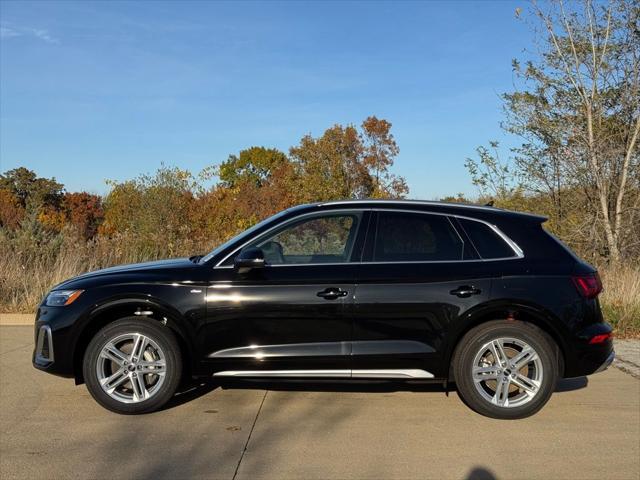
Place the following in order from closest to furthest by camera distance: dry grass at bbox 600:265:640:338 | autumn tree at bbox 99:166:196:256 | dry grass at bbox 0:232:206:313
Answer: dry grass at bbox 600:265:640:338 → dry grass at bbox 0:232:206:313 → autumn tree at bbox 99:166:196:256

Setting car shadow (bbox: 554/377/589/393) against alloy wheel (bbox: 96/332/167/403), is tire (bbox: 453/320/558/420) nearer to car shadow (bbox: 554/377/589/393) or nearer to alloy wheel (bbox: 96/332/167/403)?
car shadow (bbox: 554/377/589/393)

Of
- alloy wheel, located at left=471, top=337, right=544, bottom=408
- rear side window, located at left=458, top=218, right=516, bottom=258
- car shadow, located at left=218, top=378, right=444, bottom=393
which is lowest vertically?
car shadow, located at left=218, top=378, right=444, bottom=393

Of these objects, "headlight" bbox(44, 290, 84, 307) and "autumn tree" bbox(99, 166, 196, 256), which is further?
"autumn tree" bbox(99, 166, 196, 256)

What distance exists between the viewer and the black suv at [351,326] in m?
5.03

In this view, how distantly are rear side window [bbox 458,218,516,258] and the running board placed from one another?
1119mm

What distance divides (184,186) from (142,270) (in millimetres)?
14262

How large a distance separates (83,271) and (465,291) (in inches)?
326

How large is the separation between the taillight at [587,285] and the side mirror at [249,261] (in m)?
2.54

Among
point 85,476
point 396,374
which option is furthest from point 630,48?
point 85,476

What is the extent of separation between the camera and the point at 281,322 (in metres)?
5.05

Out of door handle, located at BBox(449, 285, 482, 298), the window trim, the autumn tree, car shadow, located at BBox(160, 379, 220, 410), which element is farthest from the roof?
the autumn tree

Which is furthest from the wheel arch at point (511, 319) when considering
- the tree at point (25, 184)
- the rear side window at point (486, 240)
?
the tree at point (25, 184)

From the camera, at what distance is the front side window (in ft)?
17.4

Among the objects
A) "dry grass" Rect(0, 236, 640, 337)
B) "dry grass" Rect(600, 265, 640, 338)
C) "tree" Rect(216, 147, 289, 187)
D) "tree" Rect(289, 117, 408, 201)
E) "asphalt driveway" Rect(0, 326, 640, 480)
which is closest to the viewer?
"asphalt driveway" Rect(0, 326, 640, 480)
